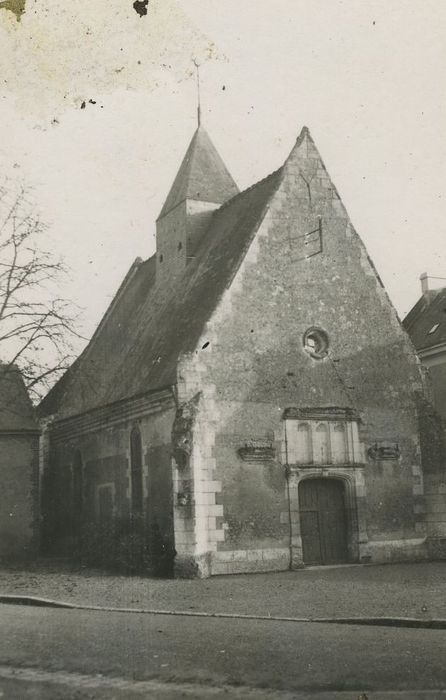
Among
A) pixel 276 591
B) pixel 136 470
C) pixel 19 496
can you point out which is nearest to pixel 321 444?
pixel 136 470

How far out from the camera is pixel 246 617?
11.8 meters

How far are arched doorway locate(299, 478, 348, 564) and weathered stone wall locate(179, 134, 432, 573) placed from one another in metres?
0.47

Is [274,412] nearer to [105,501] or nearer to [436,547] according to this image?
[436,547]

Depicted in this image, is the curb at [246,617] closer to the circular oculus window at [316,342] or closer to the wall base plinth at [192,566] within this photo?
the wall base plinth at [192,566]

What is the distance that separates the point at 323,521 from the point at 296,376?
140 inches

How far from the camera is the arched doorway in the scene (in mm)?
19484

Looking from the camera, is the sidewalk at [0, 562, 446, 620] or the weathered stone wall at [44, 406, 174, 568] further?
the weathered stone wall at [44, 406, 174, 568]

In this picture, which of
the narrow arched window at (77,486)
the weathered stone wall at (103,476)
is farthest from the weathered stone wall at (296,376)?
the narrow arched window at (77,486)

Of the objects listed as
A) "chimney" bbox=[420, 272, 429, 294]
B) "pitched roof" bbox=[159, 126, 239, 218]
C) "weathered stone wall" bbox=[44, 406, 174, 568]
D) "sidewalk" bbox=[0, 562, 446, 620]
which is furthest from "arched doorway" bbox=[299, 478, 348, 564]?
"chimney" bbox=[420, 272, 429, 294]

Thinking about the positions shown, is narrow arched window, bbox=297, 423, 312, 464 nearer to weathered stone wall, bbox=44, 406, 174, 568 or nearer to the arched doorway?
the arched doorway

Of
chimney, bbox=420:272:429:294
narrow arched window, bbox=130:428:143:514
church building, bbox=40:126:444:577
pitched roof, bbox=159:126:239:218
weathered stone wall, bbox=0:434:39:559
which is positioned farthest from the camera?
chimney, bbox=420:272:429:294

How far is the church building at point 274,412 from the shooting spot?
18344mm

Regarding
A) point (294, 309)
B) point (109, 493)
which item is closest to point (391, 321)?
point (294, 309)

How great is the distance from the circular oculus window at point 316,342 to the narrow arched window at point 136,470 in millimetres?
5009
